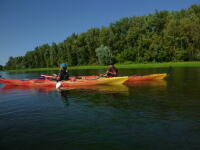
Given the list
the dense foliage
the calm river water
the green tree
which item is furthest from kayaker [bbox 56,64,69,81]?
the green tree

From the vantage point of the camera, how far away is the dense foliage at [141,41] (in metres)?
52.6

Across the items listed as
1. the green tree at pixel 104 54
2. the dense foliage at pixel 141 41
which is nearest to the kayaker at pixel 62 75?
the dense foliage at pixel 141 41

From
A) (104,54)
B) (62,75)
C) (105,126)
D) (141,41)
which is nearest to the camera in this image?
(105,126)

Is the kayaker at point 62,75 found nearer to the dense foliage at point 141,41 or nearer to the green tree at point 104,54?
the dense foliage at point 141,41

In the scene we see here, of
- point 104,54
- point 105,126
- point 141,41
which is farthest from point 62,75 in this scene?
point 141,41

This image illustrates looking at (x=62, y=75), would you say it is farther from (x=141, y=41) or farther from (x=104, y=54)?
(x=141, y=41)

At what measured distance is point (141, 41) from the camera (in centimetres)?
6050

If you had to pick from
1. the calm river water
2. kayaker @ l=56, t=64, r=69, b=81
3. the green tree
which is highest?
the green tree

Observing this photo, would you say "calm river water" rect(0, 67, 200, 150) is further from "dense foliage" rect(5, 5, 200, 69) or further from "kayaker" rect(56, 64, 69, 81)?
"dense foliage" rect(5, 5, 200, 69)

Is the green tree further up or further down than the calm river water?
further up

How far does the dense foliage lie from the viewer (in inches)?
2071

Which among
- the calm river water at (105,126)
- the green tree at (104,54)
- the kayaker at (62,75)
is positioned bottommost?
the calm river water at (105,126)

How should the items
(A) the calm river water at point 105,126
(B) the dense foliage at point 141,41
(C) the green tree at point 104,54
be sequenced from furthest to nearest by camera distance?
(C) the green tree at point 104,54 → (B) the dense foliage at point 141,41 → (A) the calm river water at point 105,126

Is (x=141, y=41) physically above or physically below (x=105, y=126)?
above
